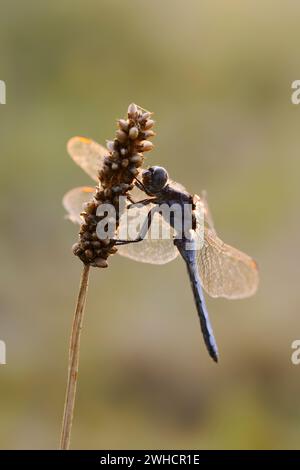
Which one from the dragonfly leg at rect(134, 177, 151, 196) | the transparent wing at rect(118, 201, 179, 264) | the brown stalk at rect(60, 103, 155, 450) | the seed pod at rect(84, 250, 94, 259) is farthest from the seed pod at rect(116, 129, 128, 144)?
the transparent wing at rect(118, 201, 179, 264)

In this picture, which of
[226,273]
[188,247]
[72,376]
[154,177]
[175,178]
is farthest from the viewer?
[175,178]

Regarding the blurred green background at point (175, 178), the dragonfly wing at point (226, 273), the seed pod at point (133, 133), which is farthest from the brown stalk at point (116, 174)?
the blurred green background at point (175, 178)

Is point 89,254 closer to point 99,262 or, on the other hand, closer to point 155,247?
point 99,262

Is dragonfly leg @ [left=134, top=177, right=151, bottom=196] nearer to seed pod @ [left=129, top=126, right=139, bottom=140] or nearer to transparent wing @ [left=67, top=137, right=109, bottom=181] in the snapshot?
transparent wing @ [left=67, top=137, right=109, bottom=181]

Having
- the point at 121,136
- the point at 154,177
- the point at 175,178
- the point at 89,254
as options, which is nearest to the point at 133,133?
the point at 121,136
